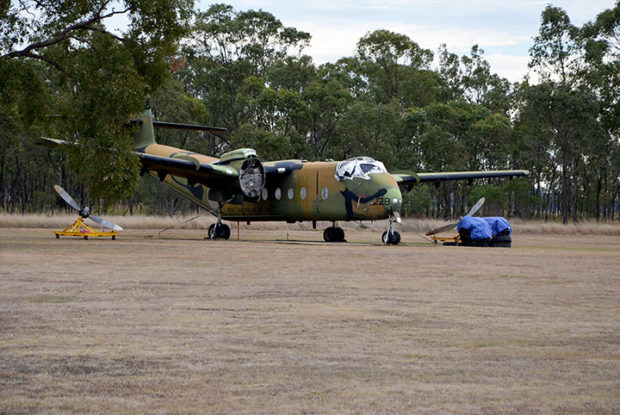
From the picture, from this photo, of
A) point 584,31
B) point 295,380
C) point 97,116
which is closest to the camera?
point 295,380

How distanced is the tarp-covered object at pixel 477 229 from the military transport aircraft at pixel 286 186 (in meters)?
2.53

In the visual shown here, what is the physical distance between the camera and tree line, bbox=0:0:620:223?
27094mm

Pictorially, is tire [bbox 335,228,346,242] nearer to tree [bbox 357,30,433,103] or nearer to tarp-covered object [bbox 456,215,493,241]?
tarp-covered object [bbox 456,215,493,241]

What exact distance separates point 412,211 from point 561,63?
1695 centimetres

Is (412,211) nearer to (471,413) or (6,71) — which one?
(6,71)

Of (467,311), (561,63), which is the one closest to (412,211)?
(561,63)

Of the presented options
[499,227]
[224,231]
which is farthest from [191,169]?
[499,227]

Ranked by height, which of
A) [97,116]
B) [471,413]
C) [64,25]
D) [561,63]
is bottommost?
[471,413]

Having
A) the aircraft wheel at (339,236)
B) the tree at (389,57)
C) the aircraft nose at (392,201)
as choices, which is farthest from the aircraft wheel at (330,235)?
the tree at (389,57)

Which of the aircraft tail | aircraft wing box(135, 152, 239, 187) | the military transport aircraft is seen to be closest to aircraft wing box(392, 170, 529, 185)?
the military transport aircraft

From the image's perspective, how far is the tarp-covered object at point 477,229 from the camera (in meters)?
29.1

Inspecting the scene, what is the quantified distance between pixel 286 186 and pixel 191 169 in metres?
3.90

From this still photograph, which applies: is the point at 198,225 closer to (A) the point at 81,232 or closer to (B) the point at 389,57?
(A) the point at 81,232

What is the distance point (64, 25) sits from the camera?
28.1 m
